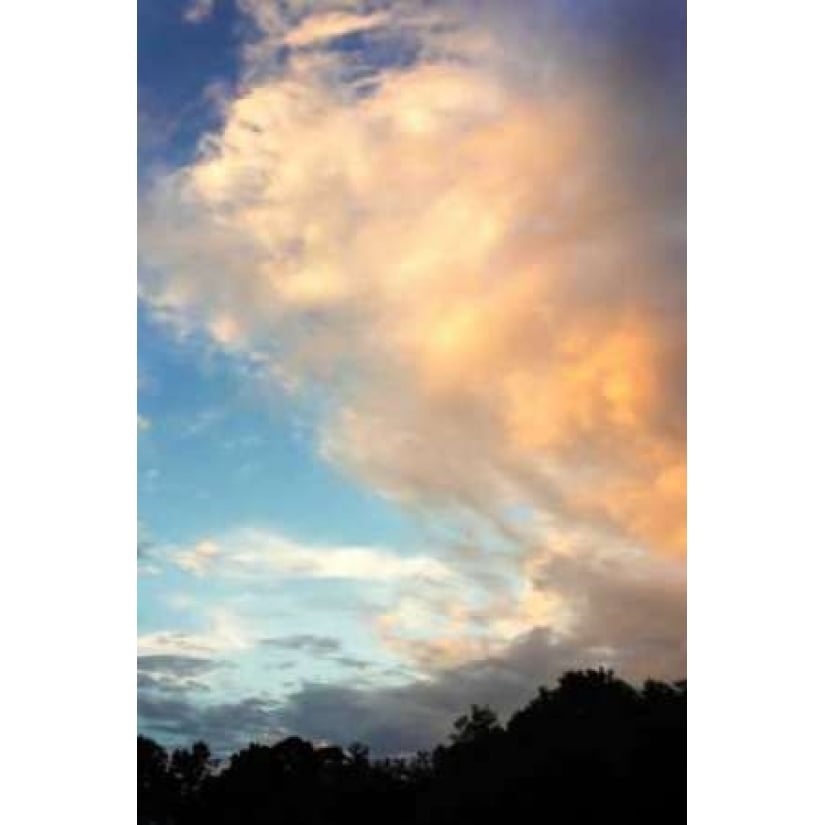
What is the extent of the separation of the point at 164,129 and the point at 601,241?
1005 millimetres

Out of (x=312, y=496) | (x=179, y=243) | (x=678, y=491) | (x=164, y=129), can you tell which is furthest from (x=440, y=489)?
(x=164, y=129)

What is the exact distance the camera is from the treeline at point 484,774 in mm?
3256

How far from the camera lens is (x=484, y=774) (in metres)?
3.29

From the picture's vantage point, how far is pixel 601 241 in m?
3.29

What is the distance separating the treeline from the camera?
10.7 ft
